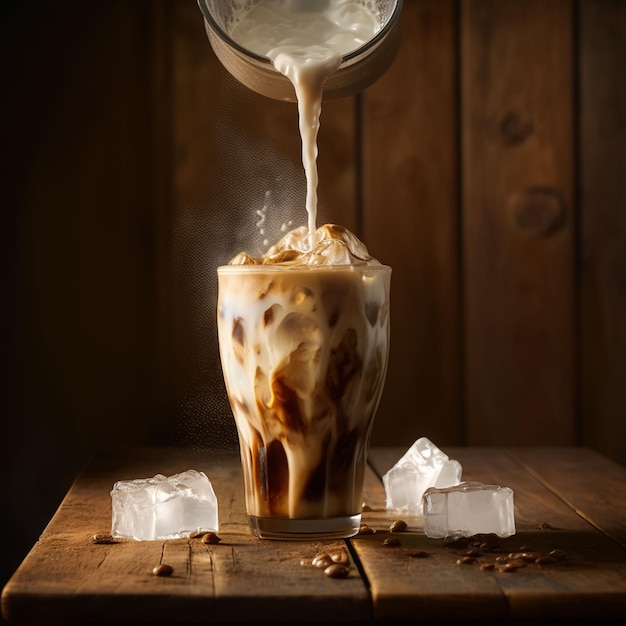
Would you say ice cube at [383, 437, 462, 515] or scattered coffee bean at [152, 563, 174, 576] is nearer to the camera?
scattered coffee bean at [152, 563, 174, 576]

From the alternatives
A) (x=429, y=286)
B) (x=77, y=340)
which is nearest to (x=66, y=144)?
(x=77, y=340)

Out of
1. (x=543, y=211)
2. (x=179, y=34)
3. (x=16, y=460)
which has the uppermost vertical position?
(x=179, y=34)

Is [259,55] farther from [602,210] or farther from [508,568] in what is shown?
[602,210]

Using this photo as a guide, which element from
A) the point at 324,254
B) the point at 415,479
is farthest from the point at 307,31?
the point at 415,479

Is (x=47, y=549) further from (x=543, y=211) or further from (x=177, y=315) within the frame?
(x=543, y=211)

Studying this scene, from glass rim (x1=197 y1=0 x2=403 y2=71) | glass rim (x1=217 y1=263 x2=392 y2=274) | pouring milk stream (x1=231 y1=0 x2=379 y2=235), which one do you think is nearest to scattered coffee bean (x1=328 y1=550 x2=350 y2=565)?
glass rim (x1=217 y1=263 x2=392 y2=274)

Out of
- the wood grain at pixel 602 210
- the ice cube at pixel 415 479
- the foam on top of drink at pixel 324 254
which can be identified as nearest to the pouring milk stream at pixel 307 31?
the foam on top of drink at pixel 324 254

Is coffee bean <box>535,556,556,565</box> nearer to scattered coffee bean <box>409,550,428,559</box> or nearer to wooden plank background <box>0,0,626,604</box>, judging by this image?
scattered coffee bean <box>409,550,428,559</box>
